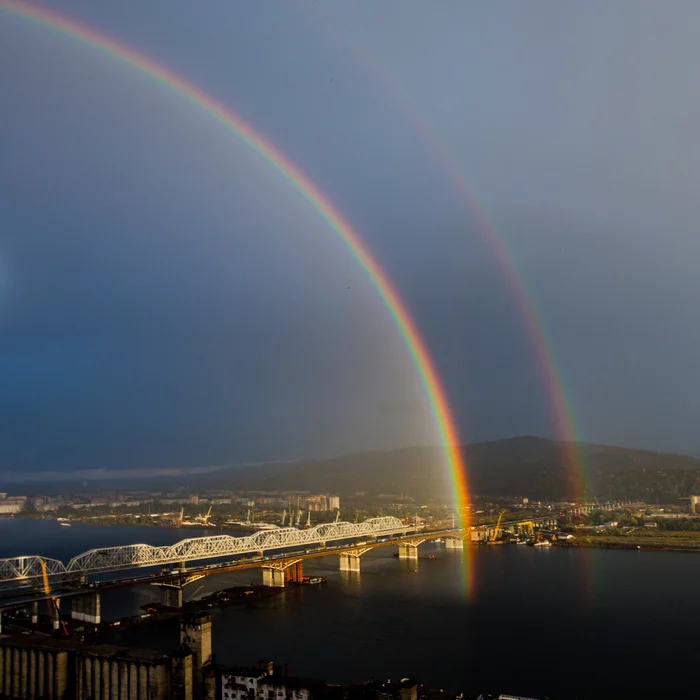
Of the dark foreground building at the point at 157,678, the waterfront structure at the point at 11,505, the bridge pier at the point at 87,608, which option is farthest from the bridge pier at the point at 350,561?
the waterfront structure at the point at 11,505

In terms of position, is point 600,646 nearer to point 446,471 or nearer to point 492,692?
point 492,692

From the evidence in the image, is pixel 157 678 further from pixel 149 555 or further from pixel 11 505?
pixel 11 505

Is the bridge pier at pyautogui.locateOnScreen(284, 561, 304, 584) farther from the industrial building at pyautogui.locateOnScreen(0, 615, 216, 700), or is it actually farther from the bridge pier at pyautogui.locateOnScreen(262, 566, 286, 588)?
the industrial building at pyautogui.locateOnScreen(0, 615, 216, 700)

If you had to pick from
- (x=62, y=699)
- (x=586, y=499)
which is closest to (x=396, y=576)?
(x=62, y=699)

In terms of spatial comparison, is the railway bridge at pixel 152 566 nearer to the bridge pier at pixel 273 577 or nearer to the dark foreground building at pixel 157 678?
the bridge pier at pixel 273 577

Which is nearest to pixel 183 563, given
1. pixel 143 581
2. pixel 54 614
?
pixel 143 581

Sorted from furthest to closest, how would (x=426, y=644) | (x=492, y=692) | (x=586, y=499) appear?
(x=586, y=499) → (x=426, y=644) → (x=492, y=692)
